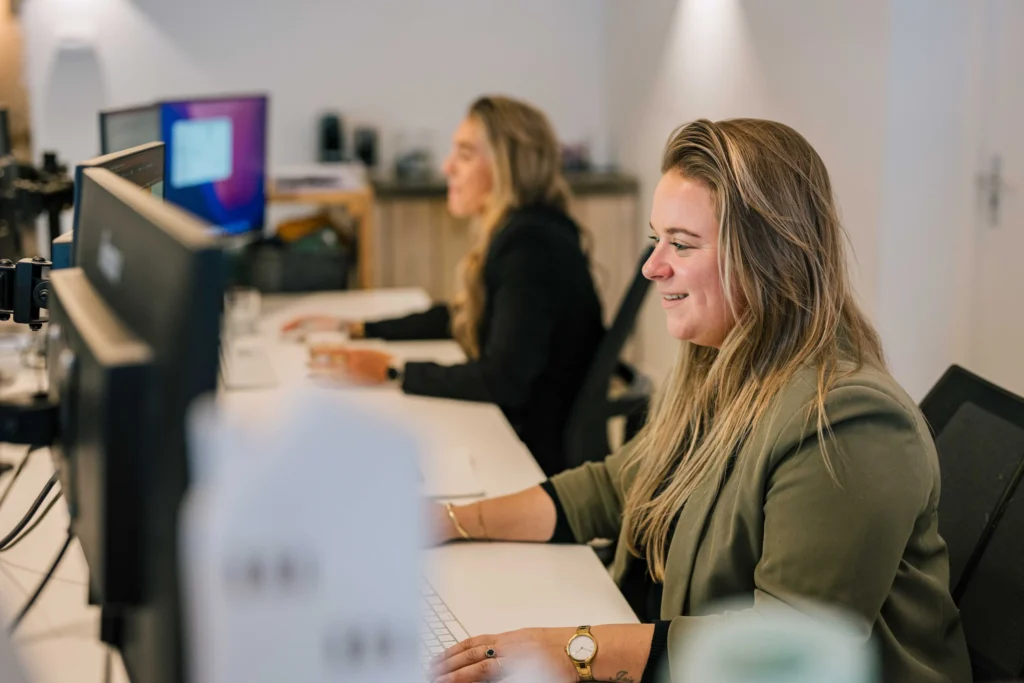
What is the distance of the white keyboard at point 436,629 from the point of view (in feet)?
4.49

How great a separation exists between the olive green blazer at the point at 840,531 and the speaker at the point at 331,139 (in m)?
3.47

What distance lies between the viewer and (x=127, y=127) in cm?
254

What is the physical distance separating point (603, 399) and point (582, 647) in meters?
1.30

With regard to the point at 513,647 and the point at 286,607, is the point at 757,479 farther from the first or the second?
the point at 286,607

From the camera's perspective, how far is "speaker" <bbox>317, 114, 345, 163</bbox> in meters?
4.64

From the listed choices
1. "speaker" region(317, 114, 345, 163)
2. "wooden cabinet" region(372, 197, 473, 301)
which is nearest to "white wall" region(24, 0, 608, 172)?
"speaker" region(317, 114, 345, 163)

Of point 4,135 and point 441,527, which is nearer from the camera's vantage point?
point 441,527

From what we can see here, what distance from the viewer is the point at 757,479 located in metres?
1.33

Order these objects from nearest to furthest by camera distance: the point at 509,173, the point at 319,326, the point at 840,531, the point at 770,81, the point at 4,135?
the point at 840,531 → the point at 4,135 → the point at 509,173 → the point at 319,326 → the point at 770,81

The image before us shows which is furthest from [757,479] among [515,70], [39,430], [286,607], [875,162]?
[515,70]

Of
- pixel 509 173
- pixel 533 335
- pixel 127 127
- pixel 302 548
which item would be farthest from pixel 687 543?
pixel 127 127

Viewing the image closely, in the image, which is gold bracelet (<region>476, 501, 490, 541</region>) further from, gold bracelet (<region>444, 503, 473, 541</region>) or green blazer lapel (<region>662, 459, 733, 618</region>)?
green blazer lapel (<region>662, 459, 733, 618</region>)

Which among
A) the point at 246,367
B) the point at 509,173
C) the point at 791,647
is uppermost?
the point at 509,173

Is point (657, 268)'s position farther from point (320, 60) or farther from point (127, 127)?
point (320, 60)
